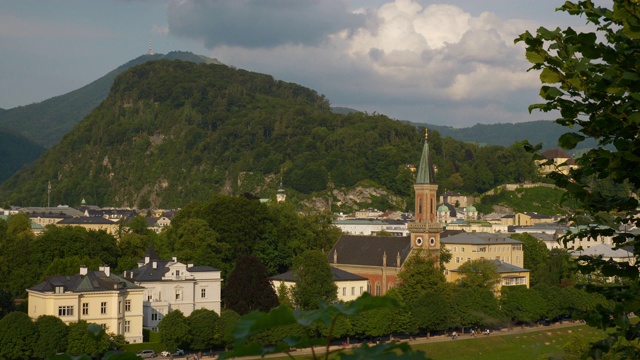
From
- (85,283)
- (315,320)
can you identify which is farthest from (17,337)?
A: (315,320)

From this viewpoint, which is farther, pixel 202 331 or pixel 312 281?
pixel 312 281

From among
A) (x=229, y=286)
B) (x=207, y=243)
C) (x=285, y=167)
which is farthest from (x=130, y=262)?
(x=285, y=167)

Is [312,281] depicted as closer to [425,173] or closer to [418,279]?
[418,279]

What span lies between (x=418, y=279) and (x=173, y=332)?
933 inches

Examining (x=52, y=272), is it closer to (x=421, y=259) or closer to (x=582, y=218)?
(x=421, y=259)

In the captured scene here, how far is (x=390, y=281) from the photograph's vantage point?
88.6 m

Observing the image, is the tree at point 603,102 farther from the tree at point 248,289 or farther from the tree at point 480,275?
the tree at point 480,275

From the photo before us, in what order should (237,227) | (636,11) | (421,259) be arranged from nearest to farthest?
(636,11) → (421,259) → (237,227)

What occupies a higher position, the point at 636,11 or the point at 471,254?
the point at 636,11

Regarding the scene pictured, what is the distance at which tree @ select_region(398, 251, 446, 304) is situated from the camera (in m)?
79.6

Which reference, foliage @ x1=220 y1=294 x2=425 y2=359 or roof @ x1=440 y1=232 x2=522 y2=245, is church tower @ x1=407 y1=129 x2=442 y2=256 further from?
foliage @ x1=220 y1=294 x2=425 y2=359

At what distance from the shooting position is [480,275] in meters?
83.6

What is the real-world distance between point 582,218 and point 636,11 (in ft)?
10.4

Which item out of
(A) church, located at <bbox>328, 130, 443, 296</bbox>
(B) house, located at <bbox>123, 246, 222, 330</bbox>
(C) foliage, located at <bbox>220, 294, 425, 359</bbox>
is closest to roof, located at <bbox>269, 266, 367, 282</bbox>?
(A) church, located at <bbox>328, 130, 443, 296</bbox>
